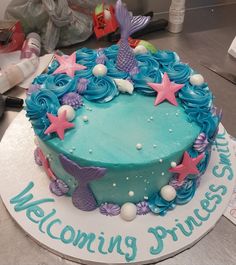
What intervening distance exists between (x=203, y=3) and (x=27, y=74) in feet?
3.20

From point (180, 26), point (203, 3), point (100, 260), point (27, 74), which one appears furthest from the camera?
point (203, 3)

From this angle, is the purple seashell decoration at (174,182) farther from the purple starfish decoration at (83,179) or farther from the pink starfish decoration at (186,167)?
the purple starfish decoration at (83,179)

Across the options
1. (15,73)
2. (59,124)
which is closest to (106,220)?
(59,124)

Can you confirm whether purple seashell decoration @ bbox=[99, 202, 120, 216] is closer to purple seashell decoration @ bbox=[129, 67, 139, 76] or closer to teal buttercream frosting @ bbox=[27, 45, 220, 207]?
teal buttercream frosting @ bbox=[27, 45, 220, 207]

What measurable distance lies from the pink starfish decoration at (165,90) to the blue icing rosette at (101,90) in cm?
9

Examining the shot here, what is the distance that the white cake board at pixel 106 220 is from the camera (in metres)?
0.77

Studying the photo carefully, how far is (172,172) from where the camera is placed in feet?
2.61

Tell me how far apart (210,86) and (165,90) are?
0.47 m

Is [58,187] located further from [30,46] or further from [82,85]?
[30,46]

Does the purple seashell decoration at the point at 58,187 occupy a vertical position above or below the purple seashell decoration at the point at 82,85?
below

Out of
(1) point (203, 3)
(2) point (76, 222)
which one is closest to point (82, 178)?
(2) point (76, 222)

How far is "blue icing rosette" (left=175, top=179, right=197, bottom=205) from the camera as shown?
849 mm

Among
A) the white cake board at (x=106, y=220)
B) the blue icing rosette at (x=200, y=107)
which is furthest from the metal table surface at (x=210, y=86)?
the blue icing rosette at (x=200, y=107)

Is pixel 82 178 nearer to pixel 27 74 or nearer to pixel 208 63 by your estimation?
pixel 27 74
